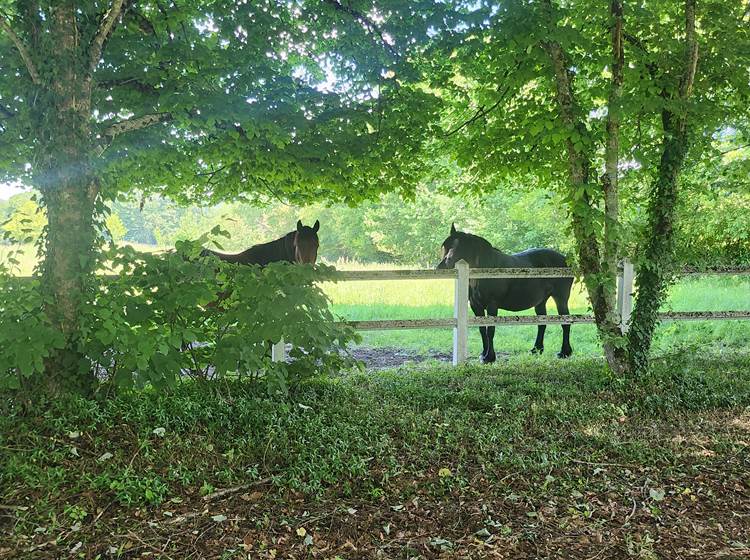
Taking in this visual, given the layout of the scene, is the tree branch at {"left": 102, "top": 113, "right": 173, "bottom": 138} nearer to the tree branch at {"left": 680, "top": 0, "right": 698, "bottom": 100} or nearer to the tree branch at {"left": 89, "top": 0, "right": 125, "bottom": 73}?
the tree branch at {"left": 89, "top": 0, "right": 125, "bottom": 73}

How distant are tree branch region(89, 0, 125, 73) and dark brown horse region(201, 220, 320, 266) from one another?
3390mm

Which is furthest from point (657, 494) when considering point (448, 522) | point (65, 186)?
point (65, 186)

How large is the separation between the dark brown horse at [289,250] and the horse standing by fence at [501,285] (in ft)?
6.67

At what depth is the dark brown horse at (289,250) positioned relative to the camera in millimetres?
7930

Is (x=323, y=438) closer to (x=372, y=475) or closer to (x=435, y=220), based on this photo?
(x=372, y=475)

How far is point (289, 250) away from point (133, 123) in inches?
133

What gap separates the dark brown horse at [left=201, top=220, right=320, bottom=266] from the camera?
7930 mm

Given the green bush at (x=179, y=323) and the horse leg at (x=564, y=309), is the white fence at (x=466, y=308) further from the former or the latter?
the green bush at (x=179, y=323)

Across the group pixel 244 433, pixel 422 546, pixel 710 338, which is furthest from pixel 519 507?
pixel 710 338

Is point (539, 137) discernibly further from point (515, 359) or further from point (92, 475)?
point (92, 475)

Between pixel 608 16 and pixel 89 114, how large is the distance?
5.14 m

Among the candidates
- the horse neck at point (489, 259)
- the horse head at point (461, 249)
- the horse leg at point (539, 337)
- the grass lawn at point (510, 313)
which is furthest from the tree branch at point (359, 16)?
the horse leg at point (539, 337)

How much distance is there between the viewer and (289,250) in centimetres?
Answer: 827

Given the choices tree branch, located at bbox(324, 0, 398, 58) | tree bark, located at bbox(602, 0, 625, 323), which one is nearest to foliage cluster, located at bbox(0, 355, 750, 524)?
tree bark, located at bbox(602, 0, 625, 323)
